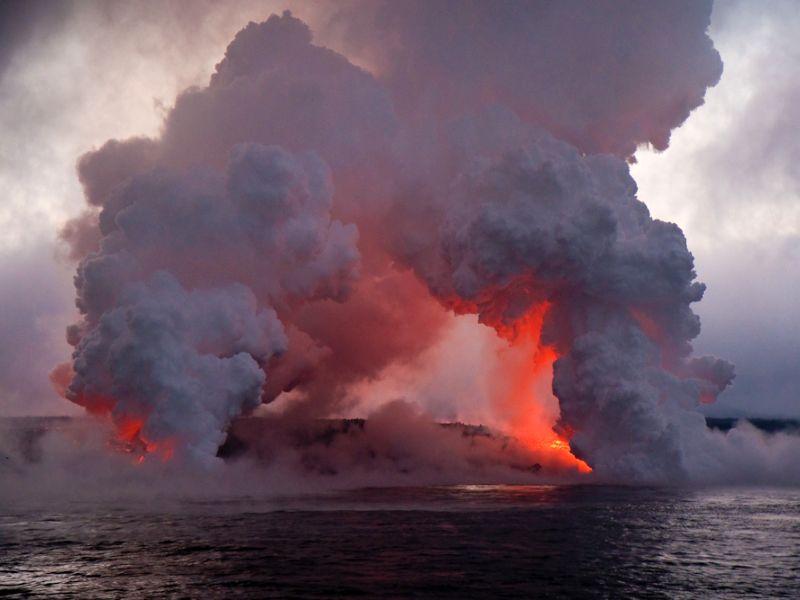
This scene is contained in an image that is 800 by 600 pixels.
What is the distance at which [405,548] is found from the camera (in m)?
49.2

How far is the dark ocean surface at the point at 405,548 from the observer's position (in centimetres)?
4047

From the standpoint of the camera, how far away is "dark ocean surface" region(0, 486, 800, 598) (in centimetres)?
4047

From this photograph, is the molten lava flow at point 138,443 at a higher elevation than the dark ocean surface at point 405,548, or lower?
higher

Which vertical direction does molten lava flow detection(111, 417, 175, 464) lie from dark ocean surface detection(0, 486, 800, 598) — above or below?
above

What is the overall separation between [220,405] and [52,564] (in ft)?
109

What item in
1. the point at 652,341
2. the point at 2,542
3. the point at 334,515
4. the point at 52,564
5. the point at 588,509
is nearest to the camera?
the point at 52,564

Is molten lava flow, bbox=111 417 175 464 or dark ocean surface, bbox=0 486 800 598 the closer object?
dark ocean surface, bbox=0 486 800 598

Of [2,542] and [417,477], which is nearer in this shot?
[2,542]

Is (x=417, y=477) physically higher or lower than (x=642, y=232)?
lower

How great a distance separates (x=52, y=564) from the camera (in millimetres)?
45188

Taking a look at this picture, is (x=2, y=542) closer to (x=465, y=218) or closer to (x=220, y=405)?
(x=220, y=405)

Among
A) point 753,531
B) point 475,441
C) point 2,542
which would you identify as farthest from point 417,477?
point 2,542

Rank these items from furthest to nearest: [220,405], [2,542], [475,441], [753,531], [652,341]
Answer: [475,441] < [652,341] < [220,405] < [753,531] < [2,542]

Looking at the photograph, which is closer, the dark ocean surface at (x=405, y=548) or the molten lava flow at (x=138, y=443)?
the dark ocean surface at (x=405, y=548)
